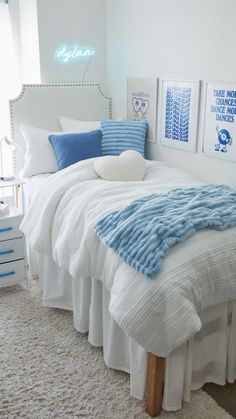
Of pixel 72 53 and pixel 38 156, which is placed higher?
pixel 72 53

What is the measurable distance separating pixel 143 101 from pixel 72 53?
74 cm

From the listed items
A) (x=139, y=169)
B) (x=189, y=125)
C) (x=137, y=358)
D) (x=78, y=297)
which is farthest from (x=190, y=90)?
(x=137, y=358)

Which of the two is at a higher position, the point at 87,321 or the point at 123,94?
the point at 123,94

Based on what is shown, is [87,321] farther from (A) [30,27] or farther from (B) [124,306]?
(A) [30,27]

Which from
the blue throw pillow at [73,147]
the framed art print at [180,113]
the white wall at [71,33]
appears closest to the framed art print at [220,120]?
the framed art print at [180,113]

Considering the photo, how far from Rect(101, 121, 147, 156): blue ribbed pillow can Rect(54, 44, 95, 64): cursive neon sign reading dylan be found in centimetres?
68

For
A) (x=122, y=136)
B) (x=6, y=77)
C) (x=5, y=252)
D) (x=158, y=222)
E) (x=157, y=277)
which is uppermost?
(x=6, y=77)

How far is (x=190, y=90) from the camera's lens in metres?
2.72

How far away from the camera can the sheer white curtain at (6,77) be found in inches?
129

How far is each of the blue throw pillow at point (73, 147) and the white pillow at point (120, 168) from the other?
0.33 m

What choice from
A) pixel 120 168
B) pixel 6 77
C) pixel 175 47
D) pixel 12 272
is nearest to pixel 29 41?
pixel 6 77

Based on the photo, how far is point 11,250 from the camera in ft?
8.73

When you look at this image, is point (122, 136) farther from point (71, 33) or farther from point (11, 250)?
point (11, 250)

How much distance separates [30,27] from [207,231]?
7.88ft
